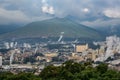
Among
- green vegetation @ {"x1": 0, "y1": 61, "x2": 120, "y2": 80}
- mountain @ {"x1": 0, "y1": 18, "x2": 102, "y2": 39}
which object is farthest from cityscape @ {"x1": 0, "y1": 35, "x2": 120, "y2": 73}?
green vegetation @ {"x1": 0, "y1": 61, "x2": 120, "y2": 80}

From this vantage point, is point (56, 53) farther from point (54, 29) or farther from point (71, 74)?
point (71, 74)

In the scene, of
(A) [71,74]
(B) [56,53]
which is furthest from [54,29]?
(A) [71,74]

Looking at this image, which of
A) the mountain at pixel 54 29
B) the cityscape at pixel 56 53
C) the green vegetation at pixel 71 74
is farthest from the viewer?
the mountain at pixel 54 29

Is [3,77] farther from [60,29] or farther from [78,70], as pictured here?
[60,29]

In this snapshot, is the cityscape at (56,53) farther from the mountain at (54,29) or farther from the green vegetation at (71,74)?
the green vegetation at (71,74)

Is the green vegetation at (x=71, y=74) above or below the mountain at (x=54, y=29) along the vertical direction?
below

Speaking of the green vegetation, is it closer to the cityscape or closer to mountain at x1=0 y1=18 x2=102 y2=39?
the cityscape

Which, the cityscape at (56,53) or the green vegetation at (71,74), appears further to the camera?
the cityscape at (56,53)

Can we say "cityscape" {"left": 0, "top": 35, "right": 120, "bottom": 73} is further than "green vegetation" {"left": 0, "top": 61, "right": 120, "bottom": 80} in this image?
Yes

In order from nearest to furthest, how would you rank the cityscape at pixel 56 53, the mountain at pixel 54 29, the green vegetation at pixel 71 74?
the green vegetation at pixel 71 74
the cityscape at pixel 56 53
the mountain at pixel 54 29

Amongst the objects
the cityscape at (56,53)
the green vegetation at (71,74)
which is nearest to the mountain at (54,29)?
the cityscape at (56,53)

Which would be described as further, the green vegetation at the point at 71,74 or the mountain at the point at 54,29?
the mountain at the point at 54,29
